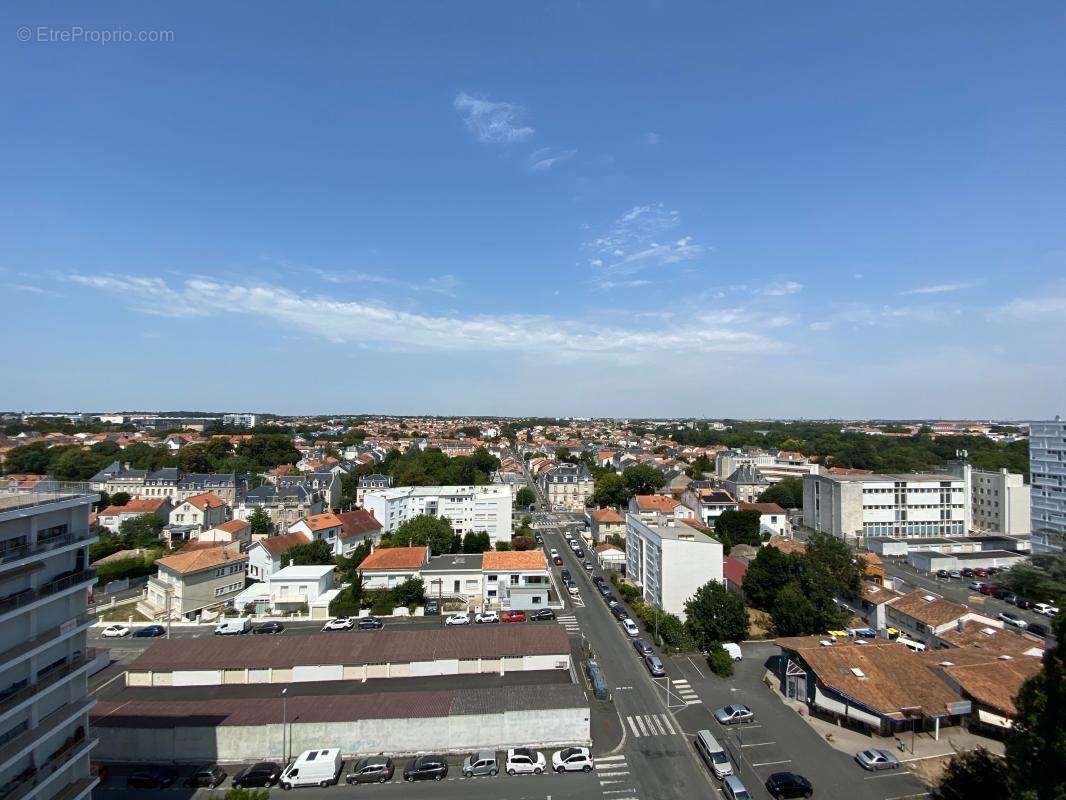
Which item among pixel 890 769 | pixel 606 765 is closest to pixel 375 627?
pixel 606 765

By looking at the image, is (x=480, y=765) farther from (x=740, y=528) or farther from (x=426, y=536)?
(x=740, y=528)

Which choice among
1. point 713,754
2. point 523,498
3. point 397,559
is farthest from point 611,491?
point 713,754

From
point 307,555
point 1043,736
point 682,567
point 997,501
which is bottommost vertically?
point 307,555

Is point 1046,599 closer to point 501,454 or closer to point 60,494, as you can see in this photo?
point 60,494

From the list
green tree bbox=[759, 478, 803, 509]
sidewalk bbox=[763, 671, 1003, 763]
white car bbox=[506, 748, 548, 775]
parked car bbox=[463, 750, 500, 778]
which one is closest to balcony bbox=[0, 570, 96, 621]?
parked car bbox=[463, 750, 500, 778]

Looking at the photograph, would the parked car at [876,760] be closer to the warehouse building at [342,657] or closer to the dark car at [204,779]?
the warehouse building at [342,657]
